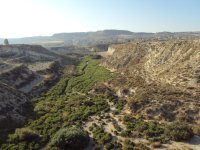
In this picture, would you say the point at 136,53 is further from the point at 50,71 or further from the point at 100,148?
the point at 100,148

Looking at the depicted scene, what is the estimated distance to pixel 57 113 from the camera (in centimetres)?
5925

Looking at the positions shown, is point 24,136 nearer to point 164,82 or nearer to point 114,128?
point 114,128

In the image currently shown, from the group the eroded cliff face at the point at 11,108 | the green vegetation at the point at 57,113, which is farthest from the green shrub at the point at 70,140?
the eroded cliff face at the point at 11,108

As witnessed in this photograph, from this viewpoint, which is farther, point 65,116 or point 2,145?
point 65,116

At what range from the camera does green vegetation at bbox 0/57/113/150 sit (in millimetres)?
44750

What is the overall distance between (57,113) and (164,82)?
29.3m

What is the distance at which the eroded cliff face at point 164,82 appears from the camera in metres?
53.8

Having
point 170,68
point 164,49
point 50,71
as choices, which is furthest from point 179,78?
point 50,71

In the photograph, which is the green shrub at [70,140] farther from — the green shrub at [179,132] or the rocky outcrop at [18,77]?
the rocky outcrop at [18,77]

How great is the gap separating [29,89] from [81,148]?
44774 millimetres

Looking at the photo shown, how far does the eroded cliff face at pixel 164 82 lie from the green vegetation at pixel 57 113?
8.50 metres

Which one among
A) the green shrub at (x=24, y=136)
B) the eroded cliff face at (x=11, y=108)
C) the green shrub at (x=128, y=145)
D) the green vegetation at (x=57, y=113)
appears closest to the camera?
the green shrub at (x=128, y=145)

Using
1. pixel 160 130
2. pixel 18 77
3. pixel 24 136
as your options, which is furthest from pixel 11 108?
pixel 18 77

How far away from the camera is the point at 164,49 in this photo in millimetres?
97625
